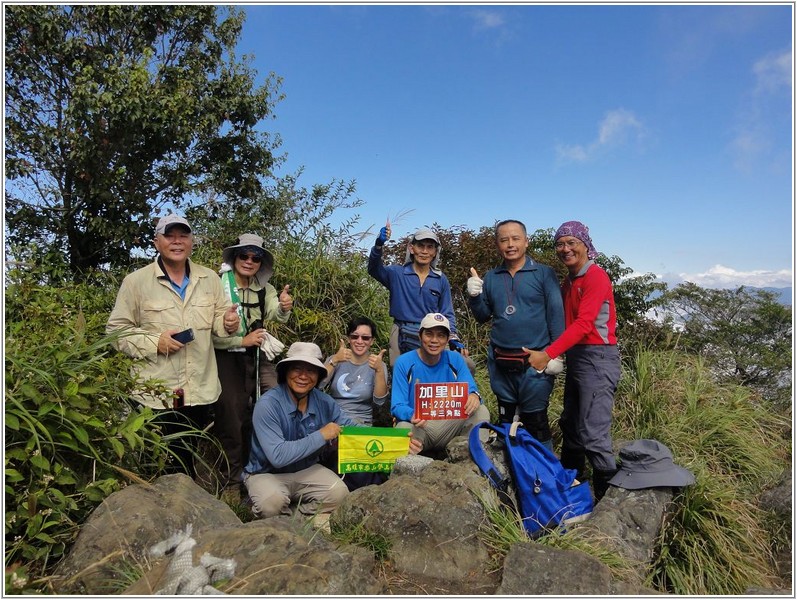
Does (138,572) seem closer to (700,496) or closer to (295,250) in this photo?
(700,496)

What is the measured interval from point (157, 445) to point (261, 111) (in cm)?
833

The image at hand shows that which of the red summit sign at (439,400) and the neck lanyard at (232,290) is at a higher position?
the neck lanyard at (232,290)

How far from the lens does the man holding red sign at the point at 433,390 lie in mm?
4559

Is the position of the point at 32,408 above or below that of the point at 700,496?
above

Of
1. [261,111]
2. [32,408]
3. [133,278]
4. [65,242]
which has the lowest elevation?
[32,408]

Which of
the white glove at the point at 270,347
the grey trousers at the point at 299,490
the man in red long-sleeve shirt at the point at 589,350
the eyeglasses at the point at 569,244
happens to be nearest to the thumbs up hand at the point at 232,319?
the white glove at the point at 270,347

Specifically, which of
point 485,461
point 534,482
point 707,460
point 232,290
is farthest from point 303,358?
point 707,460

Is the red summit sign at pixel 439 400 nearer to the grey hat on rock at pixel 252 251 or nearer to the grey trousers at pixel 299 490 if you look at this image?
the grey trousers at pixel 299 490

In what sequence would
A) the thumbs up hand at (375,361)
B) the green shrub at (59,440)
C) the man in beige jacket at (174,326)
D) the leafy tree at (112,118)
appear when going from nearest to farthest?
the green shrub at (59,440) < the man in beige jacket at (174,326) < the thumbs up hand at (375,361) < the leafy tree at (112,118)

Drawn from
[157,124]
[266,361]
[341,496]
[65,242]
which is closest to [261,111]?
[157,124]

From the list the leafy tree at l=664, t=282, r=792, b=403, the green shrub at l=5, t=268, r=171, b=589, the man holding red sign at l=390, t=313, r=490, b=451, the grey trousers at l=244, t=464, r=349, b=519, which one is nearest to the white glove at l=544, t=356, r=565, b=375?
the man holding red sign at l=390, t=313, r=490, b=451

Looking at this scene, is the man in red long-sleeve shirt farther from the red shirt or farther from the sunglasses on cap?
the sunglasses on cap

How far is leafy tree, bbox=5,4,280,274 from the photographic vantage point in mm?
8555

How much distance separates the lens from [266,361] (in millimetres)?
5059
